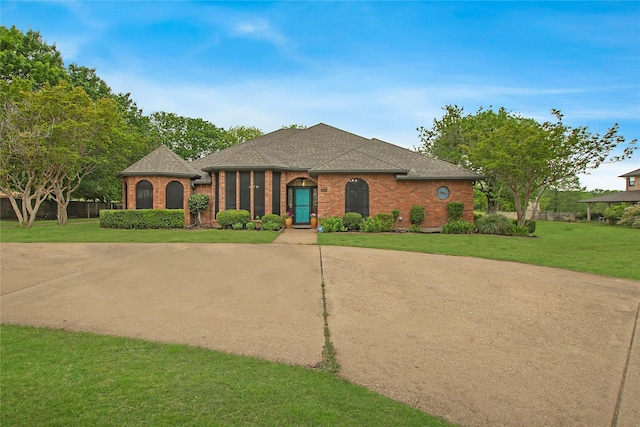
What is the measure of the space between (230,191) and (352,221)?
6.72 metres

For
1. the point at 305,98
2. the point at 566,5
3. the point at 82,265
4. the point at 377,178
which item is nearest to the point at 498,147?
the point at 377,178

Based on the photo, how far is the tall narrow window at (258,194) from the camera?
17734 mm

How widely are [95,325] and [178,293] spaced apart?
1575 millimetres

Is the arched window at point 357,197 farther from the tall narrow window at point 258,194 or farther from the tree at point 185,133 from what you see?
the tree at point 185,133

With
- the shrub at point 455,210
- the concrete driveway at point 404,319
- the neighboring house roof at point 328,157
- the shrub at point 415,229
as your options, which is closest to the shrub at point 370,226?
the shrub at point 415,229

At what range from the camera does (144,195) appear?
1825 cm

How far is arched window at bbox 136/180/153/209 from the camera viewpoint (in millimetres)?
18219

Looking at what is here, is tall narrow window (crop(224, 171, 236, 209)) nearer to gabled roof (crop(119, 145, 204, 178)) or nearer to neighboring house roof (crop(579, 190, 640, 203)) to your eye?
gabled roof (crop(119, 145, 204, 178))

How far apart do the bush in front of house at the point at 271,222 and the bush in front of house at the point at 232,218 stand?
1.01 metres

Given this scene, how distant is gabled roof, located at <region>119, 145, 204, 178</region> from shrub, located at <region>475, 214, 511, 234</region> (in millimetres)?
15067

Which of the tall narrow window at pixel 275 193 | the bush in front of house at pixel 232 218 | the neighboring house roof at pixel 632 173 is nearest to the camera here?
the bush in front of house at pixel 232 218

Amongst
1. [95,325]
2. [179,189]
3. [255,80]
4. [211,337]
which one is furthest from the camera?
[179,189]

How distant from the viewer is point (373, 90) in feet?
58.0

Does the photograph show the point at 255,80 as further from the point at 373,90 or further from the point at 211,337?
the point at 211,337
